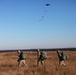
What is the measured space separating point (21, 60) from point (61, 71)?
3.93 m

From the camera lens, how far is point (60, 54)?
24688 mm

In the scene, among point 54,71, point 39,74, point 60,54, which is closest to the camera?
point 39,74

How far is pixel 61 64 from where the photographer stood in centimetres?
2564

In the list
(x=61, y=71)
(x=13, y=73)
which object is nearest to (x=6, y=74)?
(x=13, y=73)

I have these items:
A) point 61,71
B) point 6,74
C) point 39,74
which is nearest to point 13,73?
point 6,74

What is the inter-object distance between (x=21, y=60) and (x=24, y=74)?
3.39 meters

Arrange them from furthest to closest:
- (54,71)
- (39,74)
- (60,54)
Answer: (60,54)
(54,71)
(39,74)

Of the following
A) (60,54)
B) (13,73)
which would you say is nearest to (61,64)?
(60,54)

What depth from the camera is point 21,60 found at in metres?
25.4

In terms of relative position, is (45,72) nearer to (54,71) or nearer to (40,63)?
(54,71)

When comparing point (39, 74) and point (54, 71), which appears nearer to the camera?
point (39, 74)

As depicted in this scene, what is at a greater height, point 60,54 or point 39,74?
point 60,54

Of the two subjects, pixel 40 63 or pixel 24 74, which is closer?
pixel 24 74

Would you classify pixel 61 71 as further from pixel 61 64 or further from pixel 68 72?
pixel 61 64
